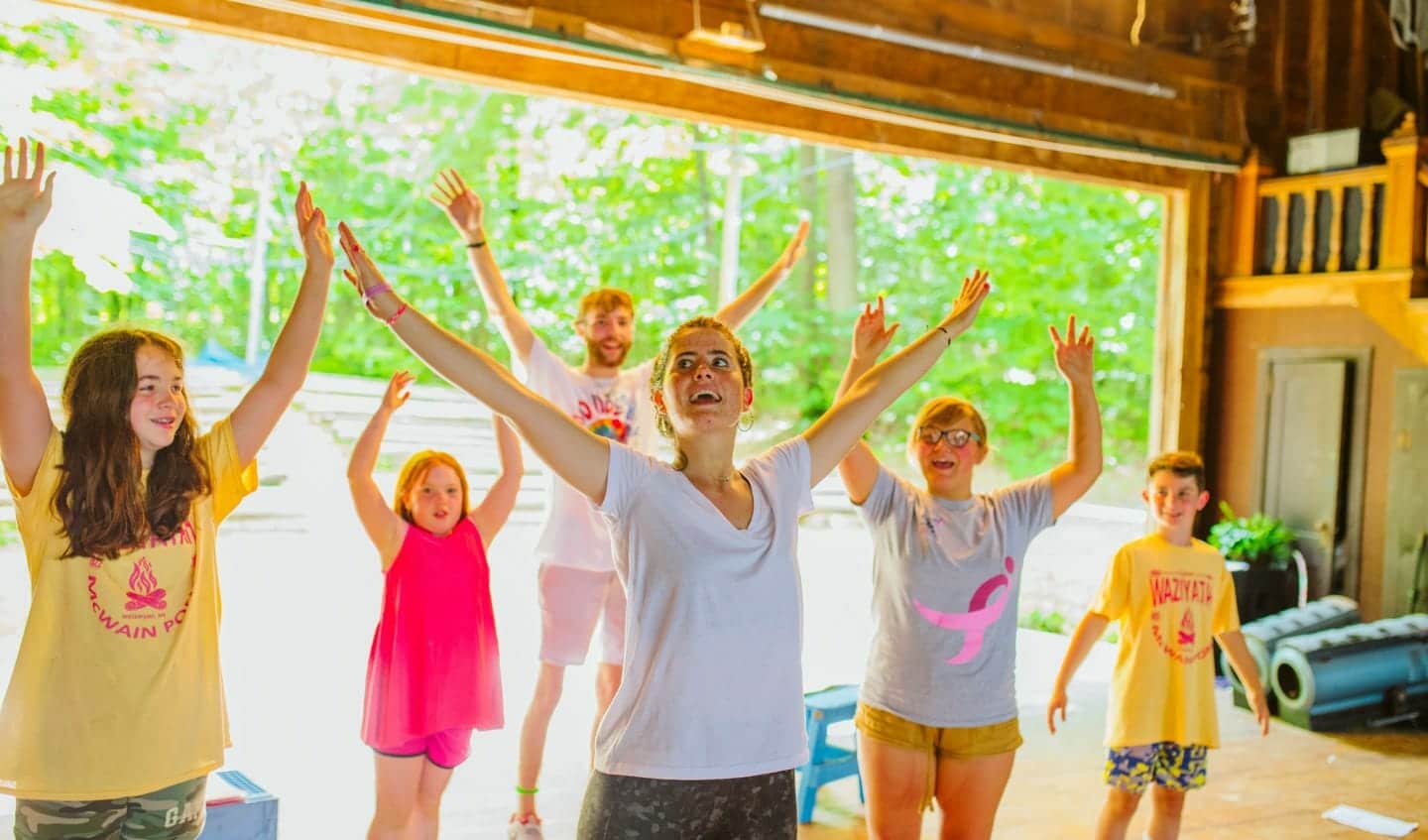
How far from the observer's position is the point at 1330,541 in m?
7.21

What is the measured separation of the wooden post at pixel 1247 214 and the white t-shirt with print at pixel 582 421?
16.4ft

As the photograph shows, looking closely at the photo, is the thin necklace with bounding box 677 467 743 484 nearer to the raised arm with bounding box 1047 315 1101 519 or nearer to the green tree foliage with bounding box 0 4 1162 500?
the raised arm with bounding box 1047 315 1101 519

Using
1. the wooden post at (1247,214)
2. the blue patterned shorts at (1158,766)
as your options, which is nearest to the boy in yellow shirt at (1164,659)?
the blue patterned shorts at (1158,766)

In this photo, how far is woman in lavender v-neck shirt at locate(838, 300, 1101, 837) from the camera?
2.82 m

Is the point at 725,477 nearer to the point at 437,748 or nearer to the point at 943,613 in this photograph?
the point at 943,613

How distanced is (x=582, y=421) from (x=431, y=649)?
1157 millimetres

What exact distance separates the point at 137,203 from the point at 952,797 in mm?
4752

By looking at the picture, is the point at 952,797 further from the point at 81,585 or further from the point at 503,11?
the point at 503,11

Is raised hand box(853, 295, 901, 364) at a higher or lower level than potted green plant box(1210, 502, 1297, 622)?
higher

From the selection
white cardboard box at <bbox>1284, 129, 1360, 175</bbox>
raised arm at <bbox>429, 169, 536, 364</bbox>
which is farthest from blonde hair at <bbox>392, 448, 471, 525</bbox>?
white cardboard box at <bbox>1284, 129, 1360, 175</bbox>

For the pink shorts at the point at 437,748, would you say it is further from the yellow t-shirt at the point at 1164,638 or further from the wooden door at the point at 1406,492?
the wooden door at the point at 1406,492

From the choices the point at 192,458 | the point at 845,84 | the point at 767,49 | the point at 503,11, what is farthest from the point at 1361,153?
the point at 192,458

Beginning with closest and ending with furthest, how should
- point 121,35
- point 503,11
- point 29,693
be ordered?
point 29,693, point 503,11, point 121,35

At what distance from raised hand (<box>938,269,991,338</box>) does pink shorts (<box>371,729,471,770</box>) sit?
1.48 m
